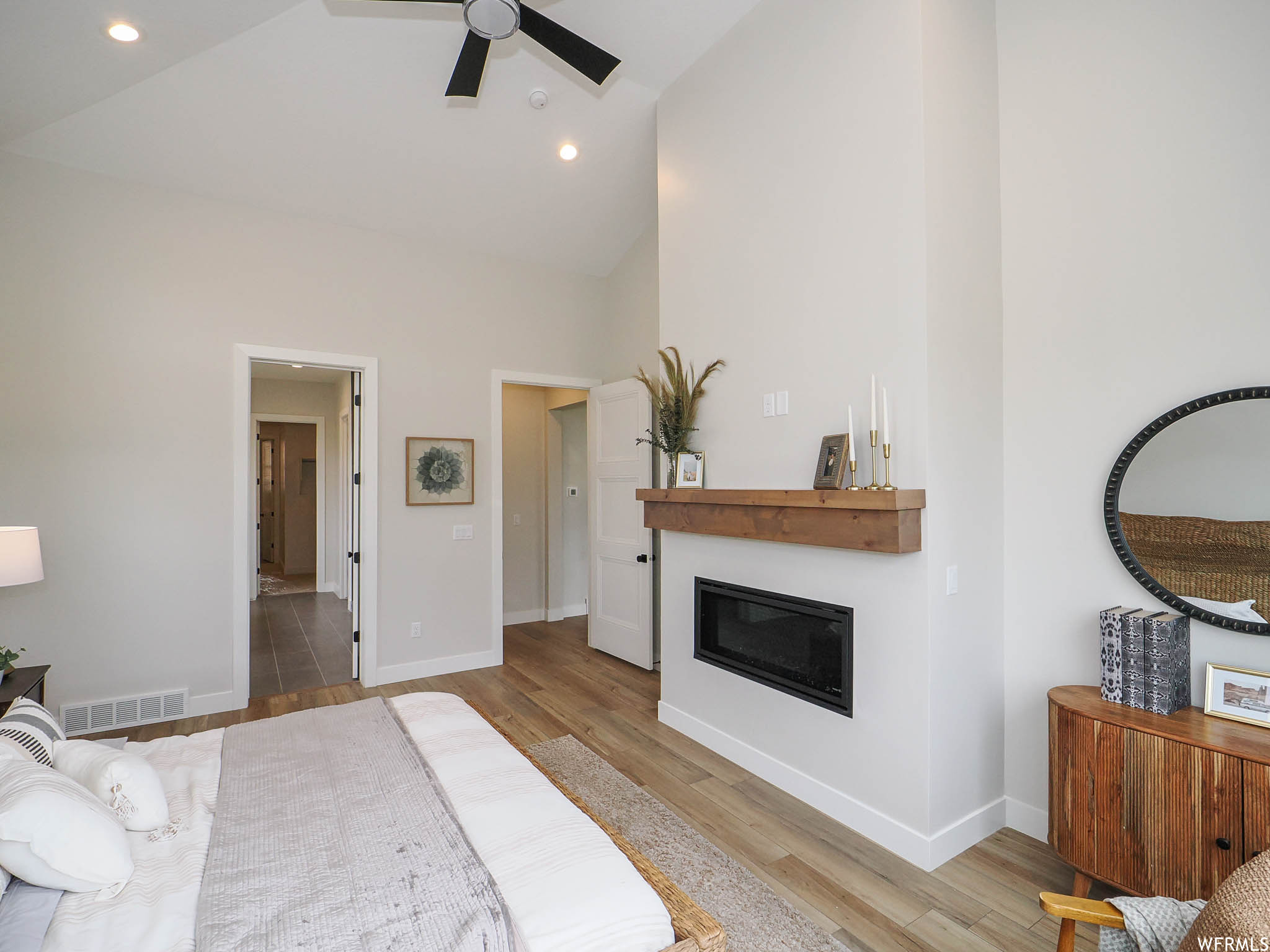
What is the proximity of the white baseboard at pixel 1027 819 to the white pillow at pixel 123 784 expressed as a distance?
2896 millimetres

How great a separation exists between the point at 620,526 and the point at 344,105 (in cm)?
318

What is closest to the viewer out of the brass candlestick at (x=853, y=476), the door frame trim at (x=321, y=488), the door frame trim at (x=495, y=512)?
the brass candlestick at (x=853, y=476)

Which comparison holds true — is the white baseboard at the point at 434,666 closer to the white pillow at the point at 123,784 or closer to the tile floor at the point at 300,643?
the tile floor at the point at 300,643

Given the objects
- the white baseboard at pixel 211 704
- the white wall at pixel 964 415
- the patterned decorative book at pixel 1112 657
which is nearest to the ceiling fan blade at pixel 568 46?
the white wall at pixel 964 415

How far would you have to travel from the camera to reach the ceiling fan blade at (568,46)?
2404 mm

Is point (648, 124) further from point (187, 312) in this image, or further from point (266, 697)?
point (266, 697)

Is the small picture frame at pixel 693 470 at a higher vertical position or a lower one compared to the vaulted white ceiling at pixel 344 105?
lower

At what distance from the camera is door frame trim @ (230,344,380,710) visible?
3.86m

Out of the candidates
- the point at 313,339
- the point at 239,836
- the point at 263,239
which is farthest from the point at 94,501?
the point at 239,836

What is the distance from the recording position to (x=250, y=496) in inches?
157

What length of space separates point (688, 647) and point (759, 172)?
2.45m

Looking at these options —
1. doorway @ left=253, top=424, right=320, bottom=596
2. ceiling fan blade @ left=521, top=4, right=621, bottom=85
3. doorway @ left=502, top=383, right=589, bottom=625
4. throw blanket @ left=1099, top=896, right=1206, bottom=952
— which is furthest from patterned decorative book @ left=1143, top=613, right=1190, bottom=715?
doorway @ left=253, top=424, right=320, bottom=596

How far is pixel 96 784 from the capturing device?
4.96 feet

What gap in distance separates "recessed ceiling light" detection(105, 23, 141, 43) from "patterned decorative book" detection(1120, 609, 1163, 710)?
4.47 meters
